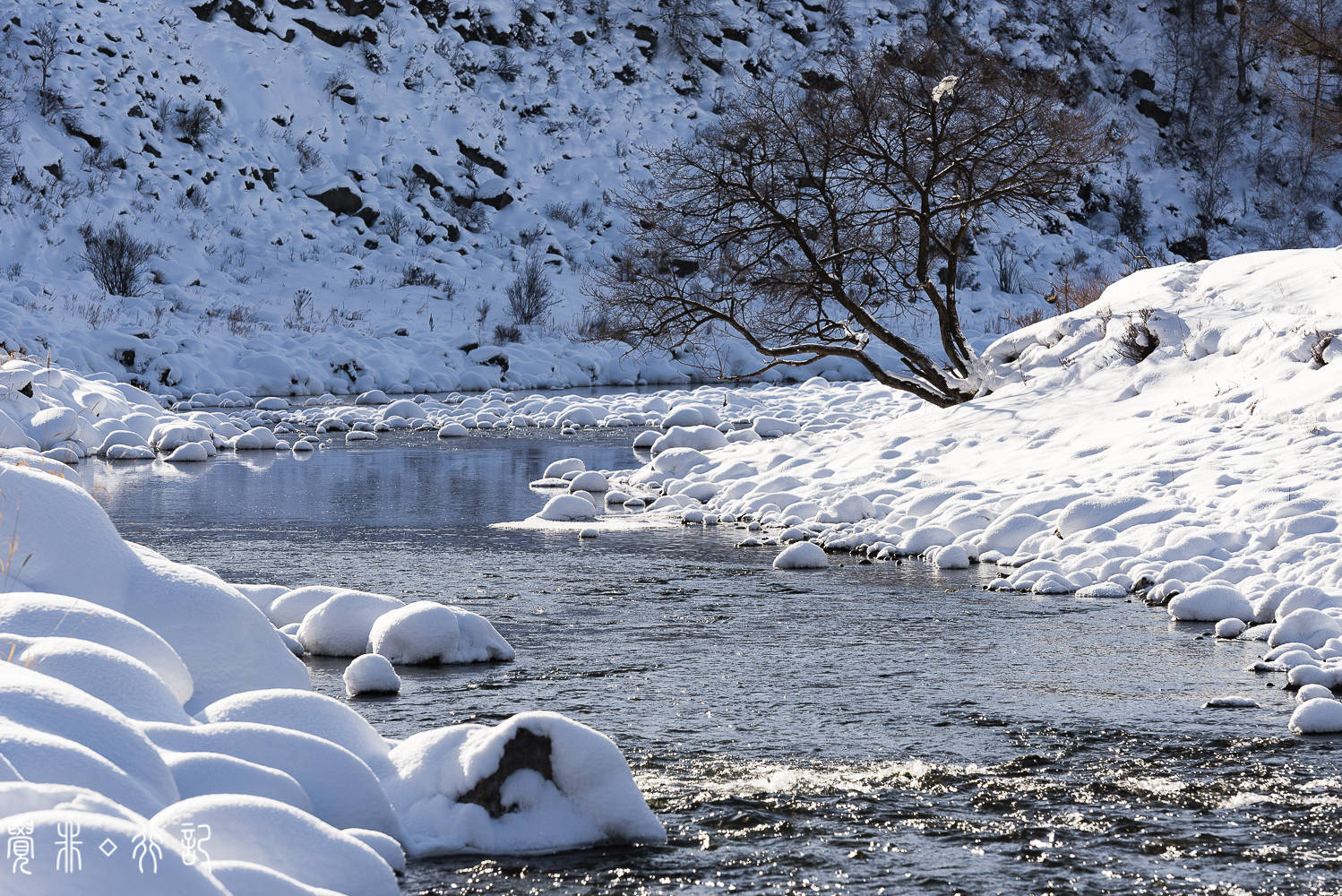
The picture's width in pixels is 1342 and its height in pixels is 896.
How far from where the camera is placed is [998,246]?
1671 inches

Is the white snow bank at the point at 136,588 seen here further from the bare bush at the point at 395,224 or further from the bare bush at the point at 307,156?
the bare bush at the point at 307,156

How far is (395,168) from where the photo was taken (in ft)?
129

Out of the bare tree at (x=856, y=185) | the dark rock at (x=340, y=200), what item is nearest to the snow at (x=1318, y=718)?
the bare tree at (x=856, y=185)

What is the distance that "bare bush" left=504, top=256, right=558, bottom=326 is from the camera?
113 feet

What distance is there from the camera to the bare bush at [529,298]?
3438cm

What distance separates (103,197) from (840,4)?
28.8 metres

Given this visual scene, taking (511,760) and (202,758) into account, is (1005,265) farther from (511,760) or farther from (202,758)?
(202,758)

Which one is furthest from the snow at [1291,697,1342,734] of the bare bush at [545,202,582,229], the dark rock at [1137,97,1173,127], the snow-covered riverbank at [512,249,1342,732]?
the dark rock at [1137,97,1173,127]

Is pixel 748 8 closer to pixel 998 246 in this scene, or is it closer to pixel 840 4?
pixel 840 4

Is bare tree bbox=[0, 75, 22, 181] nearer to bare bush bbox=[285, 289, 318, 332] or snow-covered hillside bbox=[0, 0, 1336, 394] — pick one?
snow-covered hillside bbox=[0, 0, 1336, 394]

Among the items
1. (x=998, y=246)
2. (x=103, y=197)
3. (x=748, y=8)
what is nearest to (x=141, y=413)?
(x=103, y=197)

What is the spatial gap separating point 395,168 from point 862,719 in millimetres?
36903

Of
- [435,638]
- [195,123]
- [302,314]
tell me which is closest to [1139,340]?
Answer: [435,638]

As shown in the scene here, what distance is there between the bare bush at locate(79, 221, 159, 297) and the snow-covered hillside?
31 cm
